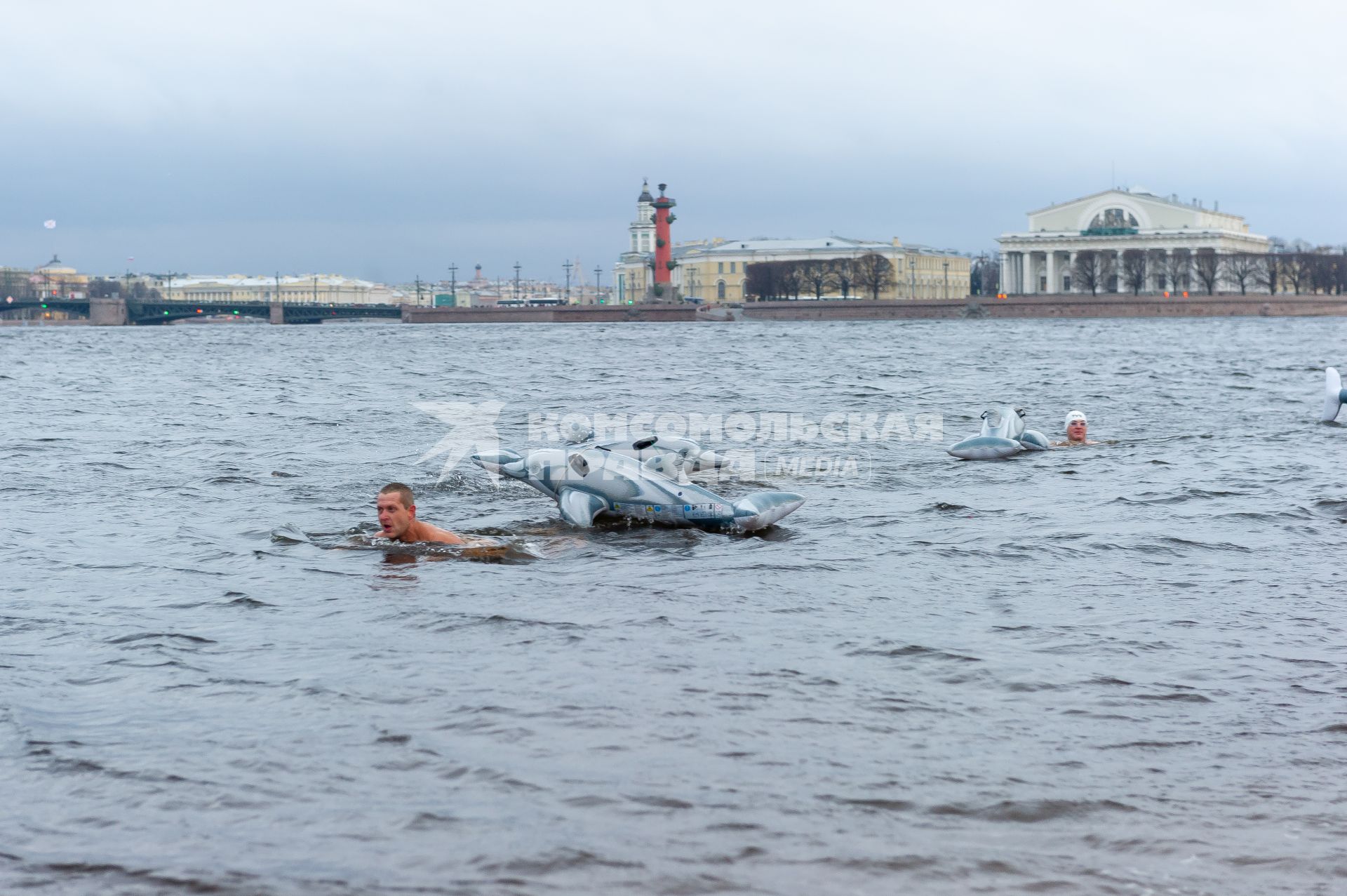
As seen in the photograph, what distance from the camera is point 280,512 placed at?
1418 cm

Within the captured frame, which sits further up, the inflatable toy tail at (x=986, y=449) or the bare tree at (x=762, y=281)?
the bare tree at (x=762, y=281)

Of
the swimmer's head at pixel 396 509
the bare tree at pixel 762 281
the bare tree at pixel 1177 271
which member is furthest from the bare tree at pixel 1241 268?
the swimmer's head at pixel 396 509

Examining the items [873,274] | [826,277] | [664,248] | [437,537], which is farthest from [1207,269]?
[437,537]

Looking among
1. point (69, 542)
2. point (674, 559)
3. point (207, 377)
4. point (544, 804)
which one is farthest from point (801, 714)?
point (207, 377)

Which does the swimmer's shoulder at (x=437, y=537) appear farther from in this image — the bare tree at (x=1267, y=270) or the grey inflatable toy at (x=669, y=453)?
the bare tree at (x=1267, y=270)

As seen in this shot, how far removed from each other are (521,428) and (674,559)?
1309 cm

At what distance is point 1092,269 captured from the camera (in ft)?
420

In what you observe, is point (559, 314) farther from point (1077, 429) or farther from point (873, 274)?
point (1077, 429)

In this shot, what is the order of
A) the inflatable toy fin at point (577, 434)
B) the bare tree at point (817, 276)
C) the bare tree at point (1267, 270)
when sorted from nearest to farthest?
the inflatable toy fin at point (577, 434) → the bare tree at point (1267, 270) → the bare tree at point (817, 276)

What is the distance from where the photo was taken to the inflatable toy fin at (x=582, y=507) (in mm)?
12387

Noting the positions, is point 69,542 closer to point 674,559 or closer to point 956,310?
point 674,559

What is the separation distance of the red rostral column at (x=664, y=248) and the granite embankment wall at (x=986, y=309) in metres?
5.02

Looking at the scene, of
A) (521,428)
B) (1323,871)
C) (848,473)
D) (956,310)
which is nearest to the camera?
(1323,871)

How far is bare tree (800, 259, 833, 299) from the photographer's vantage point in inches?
5404
